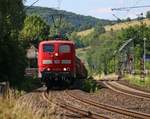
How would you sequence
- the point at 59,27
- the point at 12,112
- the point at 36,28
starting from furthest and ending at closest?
1. the point at 36,28
2. the point at 59,27
3. the point at 12,112

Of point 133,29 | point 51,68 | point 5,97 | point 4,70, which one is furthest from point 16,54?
point 133,29

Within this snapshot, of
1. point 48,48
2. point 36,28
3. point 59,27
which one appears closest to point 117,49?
point 36,28

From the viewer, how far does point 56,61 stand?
37.7m

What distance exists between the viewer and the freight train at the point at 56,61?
3747cm

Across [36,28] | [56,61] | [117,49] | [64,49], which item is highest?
[36,28]

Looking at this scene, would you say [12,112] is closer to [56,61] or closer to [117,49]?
[56,61]

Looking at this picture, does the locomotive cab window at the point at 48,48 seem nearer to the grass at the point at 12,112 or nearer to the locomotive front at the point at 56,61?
the locomotive front at the point at 56,61

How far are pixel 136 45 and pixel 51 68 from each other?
8168 cm

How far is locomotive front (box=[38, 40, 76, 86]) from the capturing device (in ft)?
123

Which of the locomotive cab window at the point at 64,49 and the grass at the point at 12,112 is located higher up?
the locomotive cab window at the point at 64,49

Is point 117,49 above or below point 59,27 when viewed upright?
below

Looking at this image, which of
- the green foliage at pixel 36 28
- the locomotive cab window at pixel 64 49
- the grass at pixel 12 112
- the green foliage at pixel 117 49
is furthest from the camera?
the green foliage at pixel 117 49

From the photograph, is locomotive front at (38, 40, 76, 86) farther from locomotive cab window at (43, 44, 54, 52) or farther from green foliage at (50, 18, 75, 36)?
green foliage at (50, 18, 75, 36)

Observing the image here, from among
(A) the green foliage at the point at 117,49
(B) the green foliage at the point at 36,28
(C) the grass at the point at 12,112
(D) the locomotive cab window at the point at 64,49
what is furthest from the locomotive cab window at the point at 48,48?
(B) the green foliage at the point at 36,28
